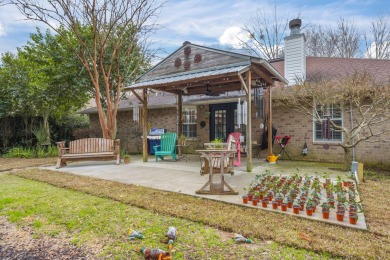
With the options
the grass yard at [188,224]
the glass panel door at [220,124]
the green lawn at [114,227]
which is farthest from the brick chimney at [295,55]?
the green lawn at [114,227]

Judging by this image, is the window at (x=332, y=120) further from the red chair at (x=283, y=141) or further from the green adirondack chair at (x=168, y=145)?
the green adirondack chair at (x=168, y=145)

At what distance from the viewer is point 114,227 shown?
3021 millimetres

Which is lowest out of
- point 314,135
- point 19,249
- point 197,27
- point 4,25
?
point 19,249

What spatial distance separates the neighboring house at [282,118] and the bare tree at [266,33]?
823cm

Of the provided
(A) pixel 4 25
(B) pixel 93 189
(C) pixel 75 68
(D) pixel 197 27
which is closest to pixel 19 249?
(B) pixel 93 189

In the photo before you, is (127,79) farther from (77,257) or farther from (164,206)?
(77,257)

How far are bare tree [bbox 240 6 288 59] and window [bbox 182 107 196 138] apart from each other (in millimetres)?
10789

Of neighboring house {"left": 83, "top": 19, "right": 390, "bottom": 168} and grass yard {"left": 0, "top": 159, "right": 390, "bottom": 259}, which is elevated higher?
neighboring house {"left": 83, "top": 19, "right": 390, "bottom": 168}

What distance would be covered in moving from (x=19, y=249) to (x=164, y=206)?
1.81 m

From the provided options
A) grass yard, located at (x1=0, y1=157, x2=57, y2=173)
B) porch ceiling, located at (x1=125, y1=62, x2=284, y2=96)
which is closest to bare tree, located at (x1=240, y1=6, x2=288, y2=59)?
porch ceiling, located at (x1=125, y1=62, x2=284, y2=96)

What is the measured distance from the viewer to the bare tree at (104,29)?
9.30 m

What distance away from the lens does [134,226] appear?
120 inches

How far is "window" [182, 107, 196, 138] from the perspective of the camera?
1177 cm

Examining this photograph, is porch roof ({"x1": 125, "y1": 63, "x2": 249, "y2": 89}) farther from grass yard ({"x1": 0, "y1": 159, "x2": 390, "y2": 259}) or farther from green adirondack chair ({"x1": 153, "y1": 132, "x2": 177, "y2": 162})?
grass yard ({"x1": 0, "y1": 159, "x2": 390, "y2": 259})
